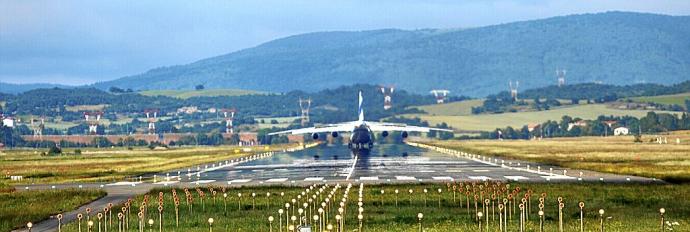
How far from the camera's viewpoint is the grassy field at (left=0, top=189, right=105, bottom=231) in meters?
45.0

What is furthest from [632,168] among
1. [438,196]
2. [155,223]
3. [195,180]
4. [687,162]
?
[155,223]

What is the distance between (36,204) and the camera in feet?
176

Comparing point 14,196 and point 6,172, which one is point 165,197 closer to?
point 14,196

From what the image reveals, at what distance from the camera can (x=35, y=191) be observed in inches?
2584

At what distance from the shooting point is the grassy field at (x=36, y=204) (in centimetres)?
4495

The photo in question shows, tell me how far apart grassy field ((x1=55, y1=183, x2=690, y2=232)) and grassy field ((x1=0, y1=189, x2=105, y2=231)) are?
2.32m

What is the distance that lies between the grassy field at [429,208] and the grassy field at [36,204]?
232 cm

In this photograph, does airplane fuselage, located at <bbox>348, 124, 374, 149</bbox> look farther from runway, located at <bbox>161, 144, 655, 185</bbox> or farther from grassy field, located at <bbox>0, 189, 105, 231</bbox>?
grassy field, located at <bbox>0, 189, 105, 231</bbox>

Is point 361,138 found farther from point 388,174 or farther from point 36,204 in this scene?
point 36,204

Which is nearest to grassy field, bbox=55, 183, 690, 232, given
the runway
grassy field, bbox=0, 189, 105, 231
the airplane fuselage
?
grassy field, bbox=0, 189, 105, 231

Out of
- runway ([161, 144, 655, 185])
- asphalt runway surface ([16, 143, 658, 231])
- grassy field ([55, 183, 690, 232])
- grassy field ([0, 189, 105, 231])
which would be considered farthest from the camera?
runway ([161, 144, 655, 185])

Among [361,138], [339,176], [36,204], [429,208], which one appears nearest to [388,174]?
[339,176]

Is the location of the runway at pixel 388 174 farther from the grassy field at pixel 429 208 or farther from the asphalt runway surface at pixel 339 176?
the grassy field at pixel 429 208

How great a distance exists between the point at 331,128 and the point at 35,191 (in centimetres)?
9743
